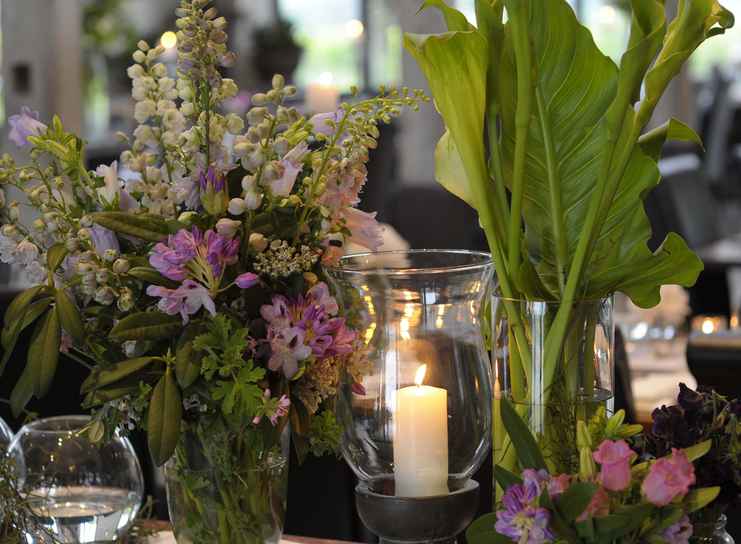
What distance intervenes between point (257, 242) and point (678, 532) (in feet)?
1.15

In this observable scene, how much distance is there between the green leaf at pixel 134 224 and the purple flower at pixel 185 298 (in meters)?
0.05

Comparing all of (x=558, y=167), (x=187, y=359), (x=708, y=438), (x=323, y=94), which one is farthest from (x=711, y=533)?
(x=323, y=94)

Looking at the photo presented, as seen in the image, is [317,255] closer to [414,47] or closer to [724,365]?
[414,47]

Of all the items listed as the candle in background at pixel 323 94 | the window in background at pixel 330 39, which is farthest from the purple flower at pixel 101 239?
the window in background at pixel 330 39

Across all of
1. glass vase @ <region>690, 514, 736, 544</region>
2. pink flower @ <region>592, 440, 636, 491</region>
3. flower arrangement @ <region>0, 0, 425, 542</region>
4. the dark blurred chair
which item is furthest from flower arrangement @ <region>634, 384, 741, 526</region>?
the dark blurred chair

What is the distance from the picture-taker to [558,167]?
2.97 feet

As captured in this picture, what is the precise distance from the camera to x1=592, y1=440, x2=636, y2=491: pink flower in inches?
29.0

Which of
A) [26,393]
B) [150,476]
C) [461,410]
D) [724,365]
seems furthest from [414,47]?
[150,476]

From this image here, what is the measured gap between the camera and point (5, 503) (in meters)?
1.00

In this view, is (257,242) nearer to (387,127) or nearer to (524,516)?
(524,516)

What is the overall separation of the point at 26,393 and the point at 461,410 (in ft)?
1.05

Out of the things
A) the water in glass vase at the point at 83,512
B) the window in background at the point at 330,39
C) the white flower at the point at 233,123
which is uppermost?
the window in background at the point at 330,39

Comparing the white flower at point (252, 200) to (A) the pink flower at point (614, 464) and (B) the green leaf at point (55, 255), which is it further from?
(A) the pink flower at point (614, 464)

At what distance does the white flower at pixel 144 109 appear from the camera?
2.97ft
